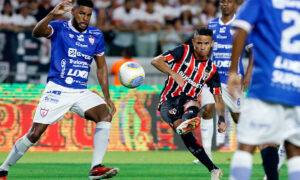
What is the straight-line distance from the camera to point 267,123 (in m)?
4.76

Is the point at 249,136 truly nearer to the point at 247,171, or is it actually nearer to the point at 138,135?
the point at 247,171

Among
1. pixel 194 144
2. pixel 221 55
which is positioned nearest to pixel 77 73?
pixel 194 144

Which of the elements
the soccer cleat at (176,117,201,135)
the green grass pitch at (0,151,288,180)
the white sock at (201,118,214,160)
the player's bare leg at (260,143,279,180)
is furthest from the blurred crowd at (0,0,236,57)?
the player's bare leg at (260,143,279,180)

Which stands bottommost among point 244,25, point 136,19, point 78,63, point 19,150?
→ point 19,150

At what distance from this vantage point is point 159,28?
15.7 m

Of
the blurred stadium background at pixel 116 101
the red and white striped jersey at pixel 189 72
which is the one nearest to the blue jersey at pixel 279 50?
the red and white striped jersey at pixel 189 72

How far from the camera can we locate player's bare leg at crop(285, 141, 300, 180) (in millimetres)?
4891

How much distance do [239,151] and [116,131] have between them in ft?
A: 26.1

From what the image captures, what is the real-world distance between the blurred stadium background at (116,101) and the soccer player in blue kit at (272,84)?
3.70 m

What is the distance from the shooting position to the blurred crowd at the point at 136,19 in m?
15.2

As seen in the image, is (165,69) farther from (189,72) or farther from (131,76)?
(131,76)

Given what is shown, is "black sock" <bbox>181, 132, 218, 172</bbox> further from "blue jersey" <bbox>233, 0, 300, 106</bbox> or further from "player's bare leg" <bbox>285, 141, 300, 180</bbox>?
"blue jersey" <bbox>233, 0, 300, 106</bbox>

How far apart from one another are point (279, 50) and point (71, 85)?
3.75 meters

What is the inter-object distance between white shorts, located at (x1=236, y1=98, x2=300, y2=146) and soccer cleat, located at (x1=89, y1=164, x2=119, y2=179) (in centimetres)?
281
